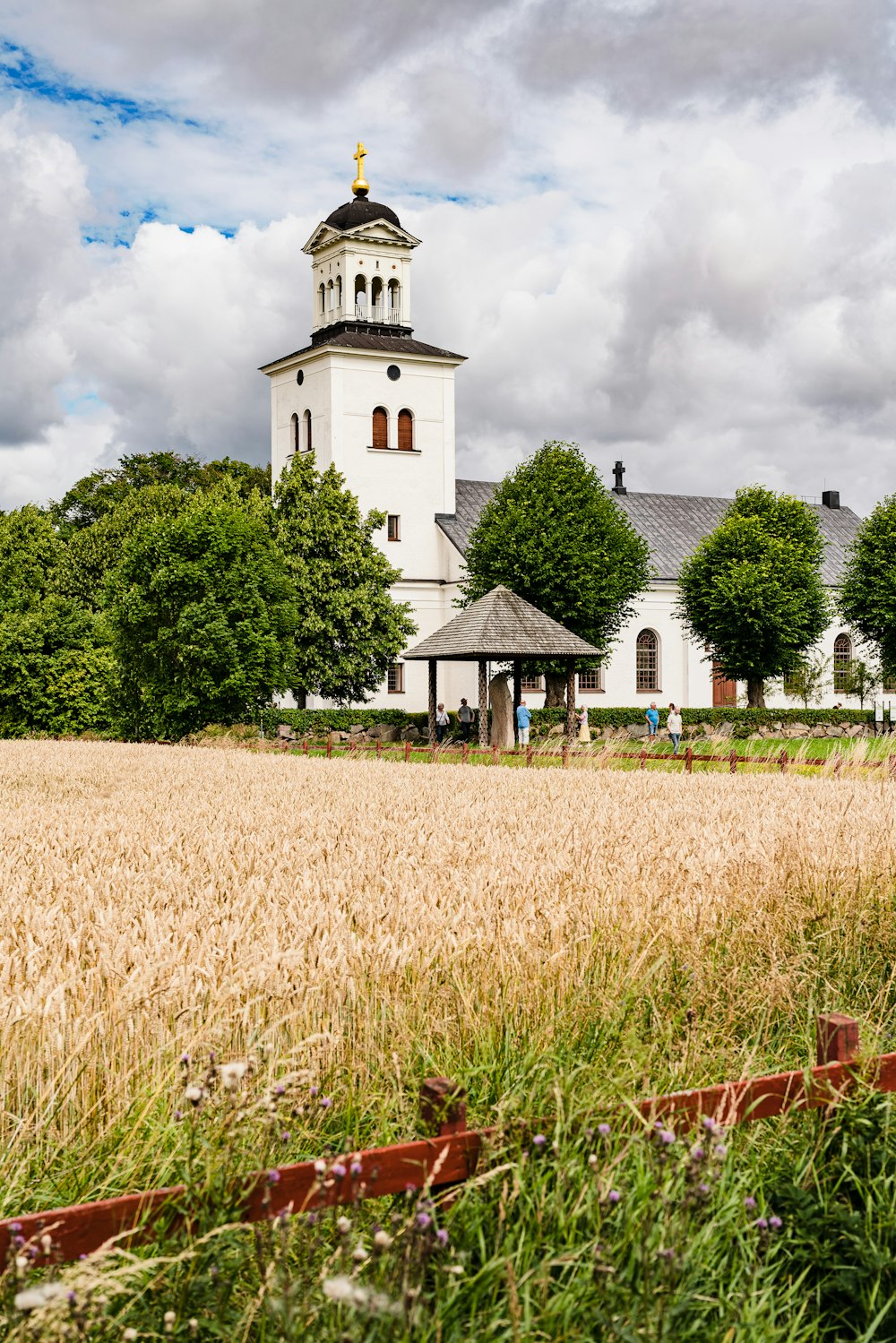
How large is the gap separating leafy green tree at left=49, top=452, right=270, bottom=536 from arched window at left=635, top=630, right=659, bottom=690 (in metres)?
20.9

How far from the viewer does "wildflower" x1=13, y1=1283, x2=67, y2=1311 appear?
7.37ft

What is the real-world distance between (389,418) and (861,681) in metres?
26.0

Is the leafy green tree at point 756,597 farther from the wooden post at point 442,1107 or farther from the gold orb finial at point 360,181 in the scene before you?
the wooden post at point 442,1107

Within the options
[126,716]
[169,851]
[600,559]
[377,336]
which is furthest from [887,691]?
[169,851]

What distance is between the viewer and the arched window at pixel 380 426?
185 feet

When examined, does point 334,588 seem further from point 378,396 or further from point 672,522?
point 672,522

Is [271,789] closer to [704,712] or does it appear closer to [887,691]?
[704,712]

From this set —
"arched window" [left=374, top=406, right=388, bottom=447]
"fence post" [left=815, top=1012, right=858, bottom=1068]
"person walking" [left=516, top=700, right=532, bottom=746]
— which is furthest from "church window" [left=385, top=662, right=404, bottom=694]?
"fence post" [left=815, top=1012, right=858, bottom=1068]

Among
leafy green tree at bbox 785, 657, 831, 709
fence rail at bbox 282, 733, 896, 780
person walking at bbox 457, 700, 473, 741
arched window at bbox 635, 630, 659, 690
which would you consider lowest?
fence rail at bbox 282, 733, 896, 780

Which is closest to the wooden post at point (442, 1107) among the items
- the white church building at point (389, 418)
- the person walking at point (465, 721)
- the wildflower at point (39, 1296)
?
the wildflower at point (39, 1296)

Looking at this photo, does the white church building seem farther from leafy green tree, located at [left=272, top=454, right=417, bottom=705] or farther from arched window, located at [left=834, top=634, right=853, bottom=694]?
arched window, located at [left=834, top=634, right=853, bottom=694]

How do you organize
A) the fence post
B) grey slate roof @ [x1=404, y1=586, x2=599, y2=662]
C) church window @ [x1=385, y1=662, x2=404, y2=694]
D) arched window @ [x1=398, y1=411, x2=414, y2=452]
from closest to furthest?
the fence post
grey slate roof @ [x1=404, y1=586, x2=599, y2=662]
church window @ [x1=385, y1=662, x2=404, y2=694]
arched window @ [x1=398, y1=411, x2=414, y2=452]

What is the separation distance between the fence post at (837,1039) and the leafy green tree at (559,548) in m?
40.0

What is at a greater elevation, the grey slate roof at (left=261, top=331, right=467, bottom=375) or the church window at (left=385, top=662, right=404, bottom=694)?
the grey slate roof at (left=261, top=331, right=467, bottom=375)
